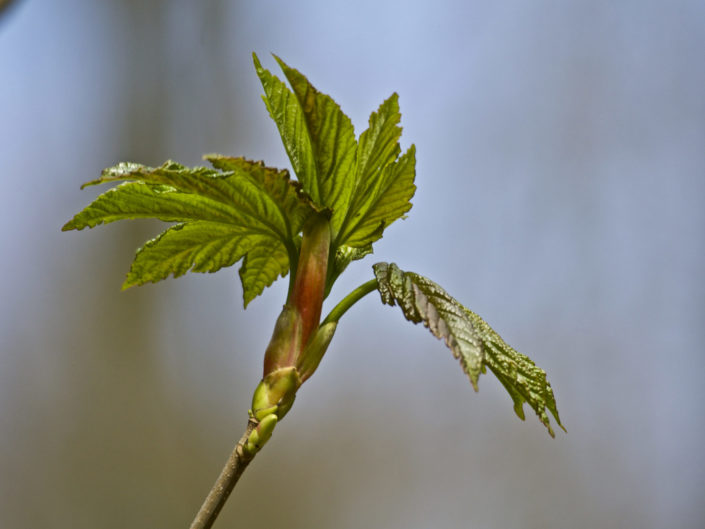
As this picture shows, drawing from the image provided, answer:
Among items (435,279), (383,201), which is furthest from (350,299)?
(435,279)

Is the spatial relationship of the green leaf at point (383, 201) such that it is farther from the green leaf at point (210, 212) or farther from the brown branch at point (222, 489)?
the brown branch at point (222, 489)

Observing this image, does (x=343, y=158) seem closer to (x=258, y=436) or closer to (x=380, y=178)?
(x=380, y=178)

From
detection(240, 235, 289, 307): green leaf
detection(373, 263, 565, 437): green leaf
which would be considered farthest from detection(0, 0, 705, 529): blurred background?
detection(373, 263, 565, 437): green leaf

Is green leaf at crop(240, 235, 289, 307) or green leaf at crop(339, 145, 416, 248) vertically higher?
green leaf at crop(339, 145, 416, 248)

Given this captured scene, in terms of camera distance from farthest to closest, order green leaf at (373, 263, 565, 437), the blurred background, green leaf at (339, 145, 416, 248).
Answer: the blurred background, green leaf at (339, 145, 416, 248), green leaf at (373, 263, 565, 437)

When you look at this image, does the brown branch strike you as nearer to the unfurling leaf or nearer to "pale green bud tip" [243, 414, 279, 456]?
"pale green bud tip" [243, 414, 279, 456]

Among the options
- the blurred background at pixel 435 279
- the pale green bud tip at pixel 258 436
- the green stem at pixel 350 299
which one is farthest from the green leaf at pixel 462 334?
the blurred background at pixel 435 279
